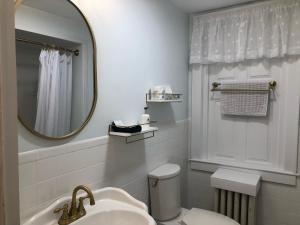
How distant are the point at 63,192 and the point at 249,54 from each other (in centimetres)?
206

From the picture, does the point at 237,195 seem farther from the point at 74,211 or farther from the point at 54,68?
the point at 54,68

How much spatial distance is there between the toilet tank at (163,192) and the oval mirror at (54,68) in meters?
0.89

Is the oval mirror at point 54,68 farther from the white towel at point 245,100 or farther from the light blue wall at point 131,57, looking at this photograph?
the white towel at point 245,100

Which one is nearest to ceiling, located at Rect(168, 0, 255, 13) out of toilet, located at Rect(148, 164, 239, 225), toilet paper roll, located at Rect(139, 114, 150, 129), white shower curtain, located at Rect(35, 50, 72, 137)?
toilet paper roll, located at Rect(139, 114, 150, 129)

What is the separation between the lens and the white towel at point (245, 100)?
2.29 m

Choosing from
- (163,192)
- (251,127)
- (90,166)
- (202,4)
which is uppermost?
(202,4)

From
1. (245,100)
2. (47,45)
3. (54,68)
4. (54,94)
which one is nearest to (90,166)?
(54,94)

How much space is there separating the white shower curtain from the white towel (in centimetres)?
168

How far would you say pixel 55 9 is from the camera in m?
1.26

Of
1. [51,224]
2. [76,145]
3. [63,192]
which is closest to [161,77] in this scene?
[76,145]

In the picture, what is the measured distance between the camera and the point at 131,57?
1.80m

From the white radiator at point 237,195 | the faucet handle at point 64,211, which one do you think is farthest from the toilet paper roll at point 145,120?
the white radiator at point 237,195

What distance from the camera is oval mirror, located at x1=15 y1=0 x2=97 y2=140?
1142mm

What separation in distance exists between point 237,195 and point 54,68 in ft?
6.44
